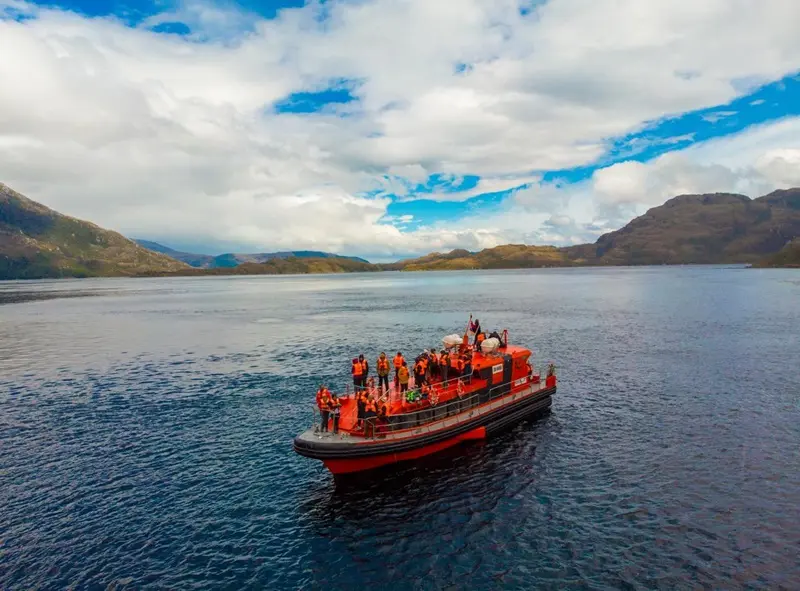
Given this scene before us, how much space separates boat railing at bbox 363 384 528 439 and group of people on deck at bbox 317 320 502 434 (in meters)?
0.12

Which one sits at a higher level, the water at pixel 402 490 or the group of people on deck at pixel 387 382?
the group of people on deck at pixel 387 382

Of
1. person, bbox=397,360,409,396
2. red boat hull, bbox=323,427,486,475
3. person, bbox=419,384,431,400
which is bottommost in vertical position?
red boat hull, bbox=323,427,486,475

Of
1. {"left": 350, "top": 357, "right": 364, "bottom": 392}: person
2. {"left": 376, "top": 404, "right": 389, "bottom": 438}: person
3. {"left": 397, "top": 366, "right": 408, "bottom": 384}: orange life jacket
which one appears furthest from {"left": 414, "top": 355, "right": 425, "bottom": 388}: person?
{"left": 376, "top": 404, "right": 389, "bottom": 438}: person

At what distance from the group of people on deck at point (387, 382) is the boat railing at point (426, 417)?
0.41ft

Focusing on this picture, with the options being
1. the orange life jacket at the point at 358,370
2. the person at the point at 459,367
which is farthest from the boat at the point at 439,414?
the orange life jacket at the point at 358,370

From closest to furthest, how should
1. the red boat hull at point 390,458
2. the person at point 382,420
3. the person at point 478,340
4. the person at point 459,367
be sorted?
the red boat hull at point 390,458 → the person at point 382,420 → the person at point 459,367 → the person at point 478,340

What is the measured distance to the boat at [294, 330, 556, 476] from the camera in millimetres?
25297

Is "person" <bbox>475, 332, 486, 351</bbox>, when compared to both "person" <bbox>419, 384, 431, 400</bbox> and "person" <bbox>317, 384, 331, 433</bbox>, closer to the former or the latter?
"person" <bbox>419, 384, 431, 400</bbox>

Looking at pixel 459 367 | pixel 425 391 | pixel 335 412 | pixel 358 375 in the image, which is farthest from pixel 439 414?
pixel 335 412

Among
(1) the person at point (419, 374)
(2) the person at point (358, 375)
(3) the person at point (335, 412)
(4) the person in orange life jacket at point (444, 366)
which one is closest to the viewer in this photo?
(3) the person at point (335, 412)

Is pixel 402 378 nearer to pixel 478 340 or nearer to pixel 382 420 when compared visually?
pixel 382 420

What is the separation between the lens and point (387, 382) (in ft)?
104

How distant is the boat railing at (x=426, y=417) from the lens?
26458mm

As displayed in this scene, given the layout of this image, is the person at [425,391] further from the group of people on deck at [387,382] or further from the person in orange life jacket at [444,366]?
the person in orange life jacket at [444,366]
